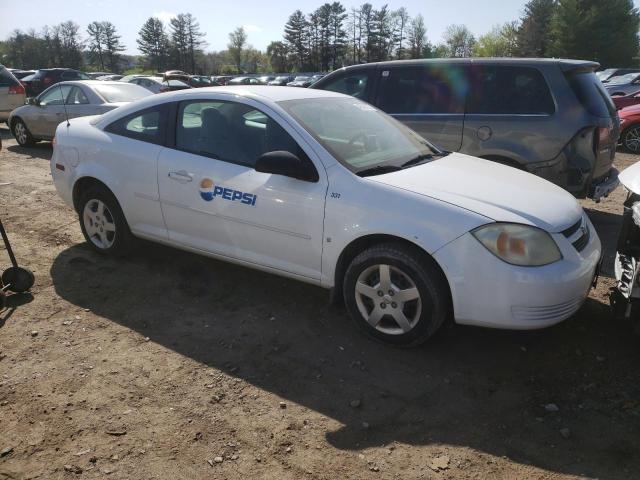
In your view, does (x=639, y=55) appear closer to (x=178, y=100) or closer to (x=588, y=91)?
(x=588, y=91)

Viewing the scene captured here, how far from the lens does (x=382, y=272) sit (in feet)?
10.8

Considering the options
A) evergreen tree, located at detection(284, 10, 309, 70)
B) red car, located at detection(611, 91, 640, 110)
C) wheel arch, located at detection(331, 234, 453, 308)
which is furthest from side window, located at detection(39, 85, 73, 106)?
evergreen tree, located at detection(284, 10, 309, 70)

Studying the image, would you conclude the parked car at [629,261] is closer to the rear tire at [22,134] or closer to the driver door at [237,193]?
the driver door at [237,193]

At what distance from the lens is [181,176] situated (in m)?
4.08

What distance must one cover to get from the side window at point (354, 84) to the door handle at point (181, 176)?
119 inches

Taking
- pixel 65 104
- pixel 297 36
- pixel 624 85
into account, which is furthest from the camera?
pixel 297 36

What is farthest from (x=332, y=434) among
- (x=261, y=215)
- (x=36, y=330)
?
(x=36, y=330)

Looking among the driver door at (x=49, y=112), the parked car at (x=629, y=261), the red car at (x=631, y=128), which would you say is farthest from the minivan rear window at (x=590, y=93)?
the driver door at (x=49, y=112)

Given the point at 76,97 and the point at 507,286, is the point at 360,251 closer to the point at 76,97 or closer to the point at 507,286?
the point at 507,286

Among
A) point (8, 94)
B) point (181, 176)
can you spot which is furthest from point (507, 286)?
point (8, 94)

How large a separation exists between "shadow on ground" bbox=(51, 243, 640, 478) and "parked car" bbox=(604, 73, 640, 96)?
48.3 ft

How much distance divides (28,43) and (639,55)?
80.5 meters

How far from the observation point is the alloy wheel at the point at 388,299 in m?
3.25

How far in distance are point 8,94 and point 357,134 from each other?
1346 cm
